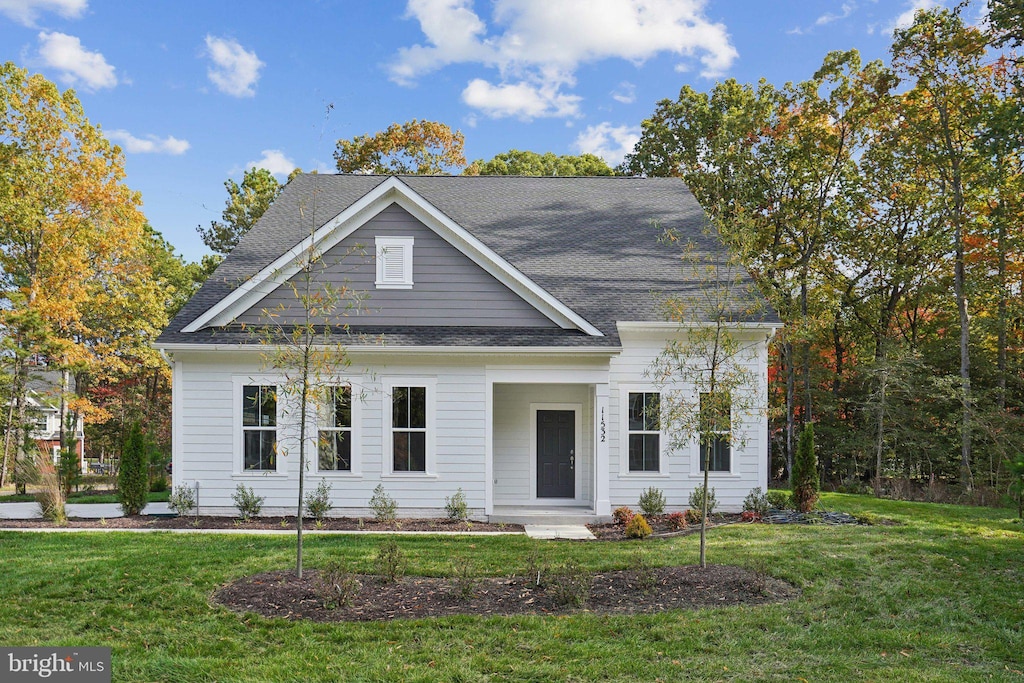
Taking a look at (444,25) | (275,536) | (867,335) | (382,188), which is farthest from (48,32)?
(867,335)

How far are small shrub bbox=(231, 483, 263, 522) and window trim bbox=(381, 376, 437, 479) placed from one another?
2336 mm

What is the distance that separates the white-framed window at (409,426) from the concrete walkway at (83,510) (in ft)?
14.9

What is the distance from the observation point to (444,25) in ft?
63.8

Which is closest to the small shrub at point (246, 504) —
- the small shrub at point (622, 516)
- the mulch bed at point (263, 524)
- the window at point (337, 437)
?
the mulch bed at point (263, 524)

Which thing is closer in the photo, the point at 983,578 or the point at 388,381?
the point at 983,578

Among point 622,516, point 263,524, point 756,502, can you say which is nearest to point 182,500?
point 263,524

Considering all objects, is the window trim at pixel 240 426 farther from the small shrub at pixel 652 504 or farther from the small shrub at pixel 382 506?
the small shrub at pixel 652 504

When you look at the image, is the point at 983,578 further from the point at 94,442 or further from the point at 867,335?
the point at 94,442

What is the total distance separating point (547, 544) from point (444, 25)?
15035 millimetres

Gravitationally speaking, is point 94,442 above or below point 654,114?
below

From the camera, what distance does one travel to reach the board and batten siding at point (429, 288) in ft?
45.4

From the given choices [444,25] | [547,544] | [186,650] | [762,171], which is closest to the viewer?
[186,650]
